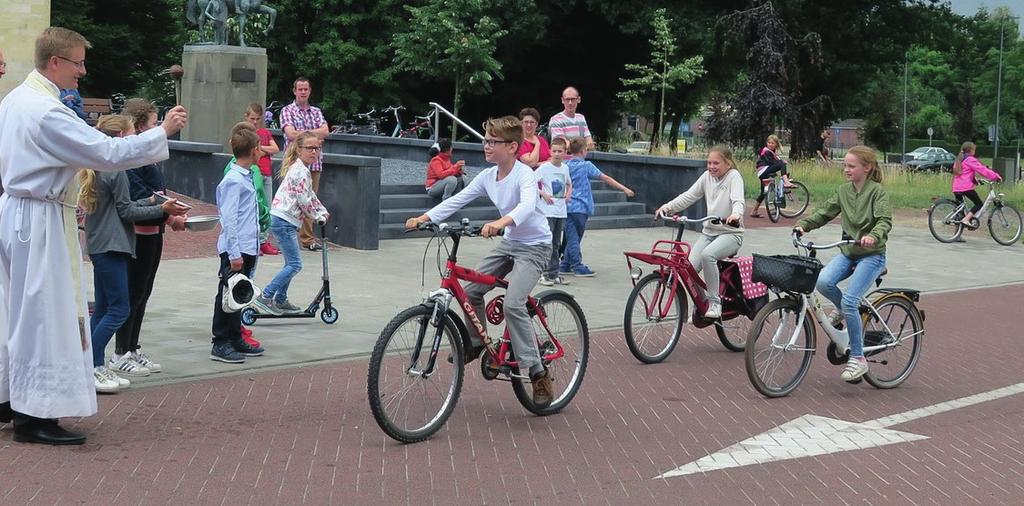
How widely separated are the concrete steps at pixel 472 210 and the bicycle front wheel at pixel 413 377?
9366 mm

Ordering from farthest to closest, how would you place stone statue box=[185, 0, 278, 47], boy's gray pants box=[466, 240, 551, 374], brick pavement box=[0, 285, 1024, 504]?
stone statue box=[185, 0, 278, 47] < boy's gray pants box=[466, 240, 551, 374] < brick pavement box=[0, 285, 1024, 504]

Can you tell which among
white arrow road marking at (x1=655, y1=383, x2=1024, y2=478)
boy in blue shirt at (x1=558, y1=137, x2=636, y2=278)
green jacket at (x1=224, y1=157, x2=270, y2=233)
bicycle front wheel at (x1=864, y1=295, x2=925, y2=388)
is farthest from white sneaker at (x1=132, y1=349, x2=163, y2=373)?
boy in blue shirt at (x1=558, y1=137, x2=636, y2=278)

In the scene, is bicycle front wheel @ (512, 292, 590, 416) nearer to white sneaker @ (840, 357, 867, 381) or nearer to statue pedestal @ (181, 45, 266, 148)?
white sneaker @ (840, 357, 867, 381)

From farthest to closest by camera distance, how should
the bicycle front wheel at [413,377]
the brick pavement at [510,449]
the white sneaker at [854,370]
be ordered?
the white sneaker at [854,370] < the bicycle front wheel at [413,377] < the brick pavement at [510,449]

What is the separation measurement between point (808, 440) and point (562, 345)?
150 cm

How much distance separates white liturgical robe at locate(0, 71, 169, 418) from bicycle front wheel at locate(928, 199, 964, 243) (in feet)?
52.3

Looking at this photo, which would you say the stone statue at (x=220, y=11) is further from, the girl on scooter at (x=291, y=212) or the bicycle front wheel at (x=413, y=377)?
the bicycle front wheel at (x=413, y=377)

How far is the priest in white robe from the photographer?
20.3 ft

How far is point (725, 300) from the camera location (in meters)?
9.55

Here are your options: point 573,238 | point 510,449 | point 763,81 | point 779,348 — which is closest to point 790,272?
point 779,348

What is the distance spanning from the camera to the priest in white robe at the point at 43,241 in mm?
6188

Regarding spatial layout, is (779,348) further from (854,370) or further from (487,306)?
(487,306)

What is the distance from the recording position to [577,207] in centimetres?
1378

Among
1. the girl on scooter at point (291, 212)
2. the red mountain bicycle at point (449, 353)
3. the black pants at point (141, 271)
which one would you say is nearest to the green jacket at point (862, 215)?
the red mountain bicycle at point (449, 353)
